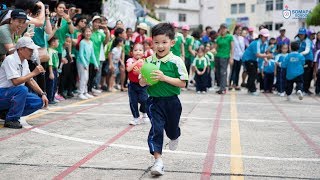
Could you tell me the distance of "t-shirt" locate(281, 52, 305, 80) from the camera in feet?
42.2

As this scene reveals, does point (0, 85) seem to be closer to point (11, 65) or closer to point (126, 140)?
point (11, 65)

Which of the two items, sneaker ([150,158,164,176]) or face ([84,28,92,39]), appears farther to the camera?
face ([84,28,92,39])

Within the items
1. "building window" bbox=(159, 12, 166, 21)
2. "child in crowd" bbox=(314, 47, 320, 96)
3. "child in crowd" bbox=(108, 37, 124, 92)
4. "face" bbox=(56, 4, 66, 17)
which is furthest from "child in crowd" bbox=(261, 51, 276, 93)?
"building window" bbox=(159, 12, 166, 21)

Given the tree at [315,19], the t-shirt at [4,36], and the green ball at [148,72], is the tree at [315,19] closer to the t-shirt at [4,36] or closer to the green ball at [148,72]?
the t-shirt at [4,36]

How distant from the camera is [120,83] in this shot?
15.2 metres

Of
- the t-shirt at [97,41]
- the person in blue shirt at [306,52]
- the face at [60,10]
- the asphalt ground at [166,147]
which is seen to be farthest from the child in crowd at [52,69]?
the person in blue shirt at [306,52]

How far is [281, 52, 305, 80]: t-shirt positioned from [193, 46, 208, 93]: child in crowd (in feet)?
9.10

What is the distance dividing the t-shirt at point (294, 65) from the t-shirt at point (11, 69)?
7.92m

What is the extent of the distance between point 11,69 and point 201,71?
28.2 ft

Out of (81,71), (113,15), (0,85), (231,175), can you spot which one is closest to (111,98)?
(81,71)

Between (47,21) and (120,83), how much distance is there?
18.9 ft

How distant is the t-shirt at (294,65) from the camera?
506 inches

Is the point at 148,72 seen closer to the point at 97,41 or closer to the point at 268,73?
the point at 97,41

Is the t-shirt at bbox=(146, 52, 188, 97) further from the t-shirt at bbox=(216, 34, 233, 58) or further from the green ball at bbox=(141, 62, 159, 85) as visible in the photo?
the t-shirt at bbox=(216, 34, 233, 58)
